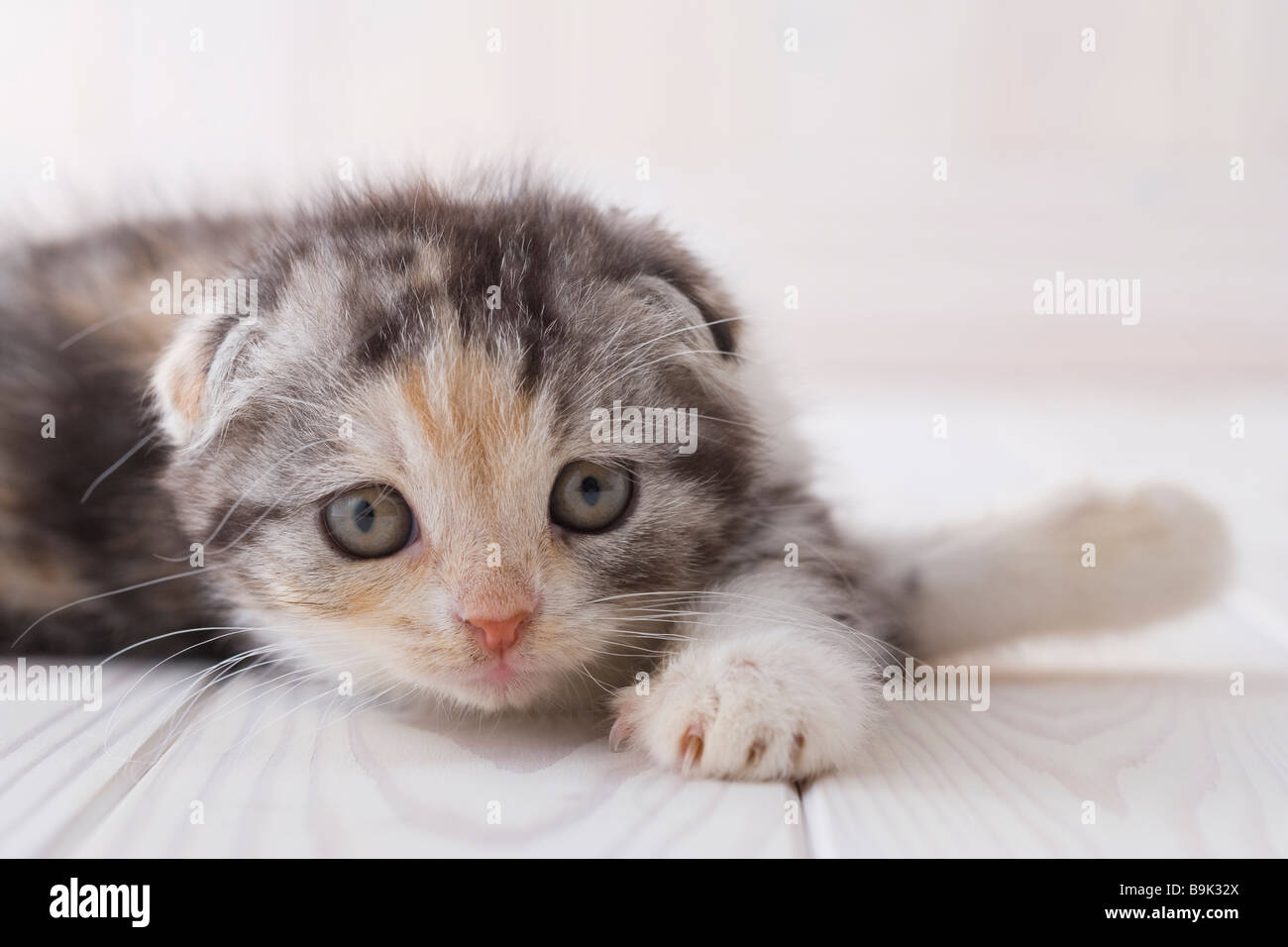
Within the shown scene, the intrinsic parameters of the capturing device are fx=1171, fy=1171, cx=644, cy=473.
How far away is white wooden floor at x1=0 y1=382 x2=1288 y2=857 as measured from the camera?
2.95ft

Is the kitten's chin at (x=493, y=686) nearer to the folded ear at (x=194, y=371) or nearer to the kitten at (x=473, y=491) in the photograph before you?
the kitten at (x=473, y=491)

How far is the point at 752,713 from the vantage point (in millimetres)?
1002

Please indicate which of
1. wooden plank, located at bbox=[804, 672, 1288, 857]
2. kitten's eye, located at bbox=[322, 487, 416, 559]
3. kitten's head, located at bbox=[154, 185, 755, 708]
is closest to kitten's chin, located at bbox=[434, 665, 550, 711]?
kitten's head, located at bbox=[154, 185, 755, 708]

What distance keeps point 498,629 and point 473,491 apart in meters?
0.12

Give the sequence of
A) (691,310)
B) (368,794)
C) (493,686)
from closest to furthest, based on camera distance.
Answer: (368,794)
(493,686)
(691,310)

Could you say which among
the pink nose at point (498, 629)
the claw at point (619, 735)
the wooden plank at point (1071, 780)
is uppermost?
the pink nose at point (498, 629)

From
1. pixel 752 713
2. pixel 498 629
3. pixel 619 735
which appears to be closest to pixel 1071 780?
pixel 752 713

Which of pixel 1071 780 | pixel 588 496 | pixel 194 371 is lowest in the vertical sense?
pixel 1071 780

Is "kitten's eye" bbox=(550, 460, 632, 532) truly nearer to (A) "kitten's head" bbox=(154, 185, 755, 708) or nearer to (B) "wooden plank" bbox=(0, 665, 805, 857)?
(A) "kitten's head" bbox=(154, 185, 755, 708)

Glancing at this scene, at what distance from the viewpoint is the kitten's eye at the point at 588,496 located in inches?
43.2

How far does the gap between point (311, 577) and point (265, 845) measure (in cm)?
31

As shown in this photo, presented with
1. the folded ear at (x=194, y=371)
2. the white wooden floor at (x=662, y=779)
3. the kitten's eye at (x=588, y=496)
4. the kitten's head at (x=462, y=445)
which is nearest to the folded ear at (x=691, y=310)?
the kitten's head at (x=462, y=445)

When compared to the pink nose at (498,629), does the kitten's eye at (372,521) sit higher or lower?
higher

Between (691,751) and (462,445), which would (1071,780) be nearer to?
(691,751)
